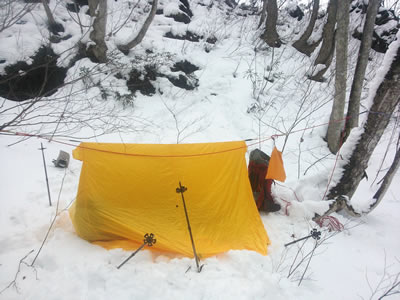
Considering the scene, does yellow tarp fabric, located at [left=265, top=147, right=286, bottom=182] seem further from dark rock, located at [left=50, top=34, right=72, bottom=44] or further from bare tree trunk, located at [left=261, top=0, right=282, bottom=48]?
bare tree trunk, located at [left=261, top=0, right=282, bottom=48]

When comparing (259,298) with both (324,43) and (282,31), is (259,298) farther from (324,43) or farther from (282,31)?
(282,31)

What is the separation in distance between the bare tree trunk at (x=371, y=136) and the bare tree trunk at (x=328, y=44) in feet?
15.3

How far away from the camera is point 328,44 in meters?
6.90

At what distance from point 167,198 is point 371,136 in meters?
2.66

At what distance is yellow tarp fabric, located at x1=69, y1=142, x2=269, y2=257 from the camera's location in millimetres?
2520

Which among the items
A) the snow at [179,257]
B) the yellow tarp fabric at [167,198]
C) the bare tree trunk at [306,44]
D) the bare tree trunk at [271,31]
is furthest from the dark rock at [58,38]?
the bare tree trunk at [306,44]

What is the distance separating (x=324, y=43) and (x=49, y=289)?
831 centimetres

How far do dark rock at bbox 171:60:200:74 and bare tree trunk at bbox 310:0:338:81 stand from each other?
3.64 metres

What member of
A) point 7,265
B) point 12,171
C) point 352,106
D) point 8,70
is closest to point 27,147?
point 12,171

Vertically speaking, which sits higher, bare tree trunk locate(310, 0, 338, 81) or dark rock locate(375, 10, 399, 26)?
dark rock locate(375, 10, 399, 26)

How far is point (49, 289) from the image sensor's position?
6.17 ft

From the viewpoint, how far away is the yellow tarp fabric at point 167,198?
2.52 meters

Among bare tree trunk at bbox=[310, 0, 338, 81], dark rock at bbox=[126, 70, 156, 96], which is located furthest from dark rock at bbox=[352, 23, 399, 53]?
dark rock at bbox=[126, 70, 156, 96]

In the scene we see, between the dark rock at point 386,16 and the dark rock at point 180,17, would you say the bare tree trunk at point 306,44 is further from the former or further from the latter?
the dark rock at point 180,17
